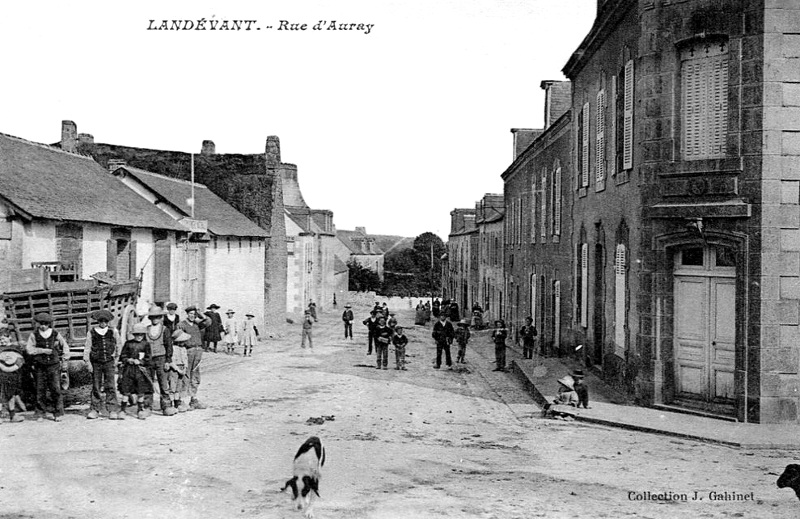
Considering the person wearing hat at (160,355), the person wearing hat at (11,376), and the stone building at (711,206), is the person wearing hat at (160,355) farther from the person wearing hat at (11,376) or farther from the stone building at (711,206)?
the stone building at (711,206)

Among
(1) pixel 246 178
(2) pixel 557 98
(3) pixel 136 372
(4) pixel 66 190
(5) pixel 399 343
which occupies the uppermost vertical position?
(2) pixel 557 98

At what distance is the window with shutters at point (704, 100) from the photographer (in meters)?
12.0

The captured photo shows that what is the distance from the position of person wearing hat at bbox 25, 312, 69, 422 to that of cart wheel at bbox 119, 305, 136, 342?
11.5 feet

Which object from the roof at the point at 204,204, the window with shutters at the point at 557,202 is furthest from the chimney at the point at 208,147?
the window with shutters at the point at 557,202

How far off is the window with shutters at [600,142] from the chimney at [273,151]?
21240mm

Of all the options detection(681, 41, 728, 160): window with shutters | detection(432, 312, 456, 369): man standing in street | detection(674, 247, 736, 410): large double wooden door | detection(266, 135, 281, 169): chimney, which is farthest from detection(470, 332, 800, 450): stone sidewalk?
detection(266, 135, 281, 169): chimney

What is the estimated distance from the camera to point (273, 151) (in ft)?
117

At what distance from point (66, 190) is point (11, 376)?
9.08 meters

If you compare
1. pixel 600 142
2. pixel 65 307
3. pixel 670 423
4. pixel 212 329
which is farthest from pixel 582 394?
pixel 212 329

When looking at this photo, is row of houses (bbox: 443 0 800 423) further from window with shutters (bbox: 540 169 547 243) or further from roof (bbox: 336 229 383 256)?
roof (bbox: 336 229 383 256)

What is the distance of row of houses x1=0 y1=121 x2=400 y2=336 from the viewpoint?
16.5m

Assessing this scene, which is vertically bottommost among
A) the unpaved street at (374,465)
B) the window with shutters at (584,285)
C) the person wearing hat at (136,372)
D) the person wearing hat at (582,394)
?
the unpaved street at (374,465)

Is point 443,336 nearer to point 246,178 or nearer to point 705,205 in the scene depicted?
point 705,205

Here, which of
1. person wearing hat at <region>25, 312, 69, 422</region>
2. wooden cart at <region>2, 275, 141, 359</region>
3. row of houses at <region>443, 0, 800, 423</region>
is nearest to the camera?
person wearing hat at <region>25, 312, 69, 422</region>
